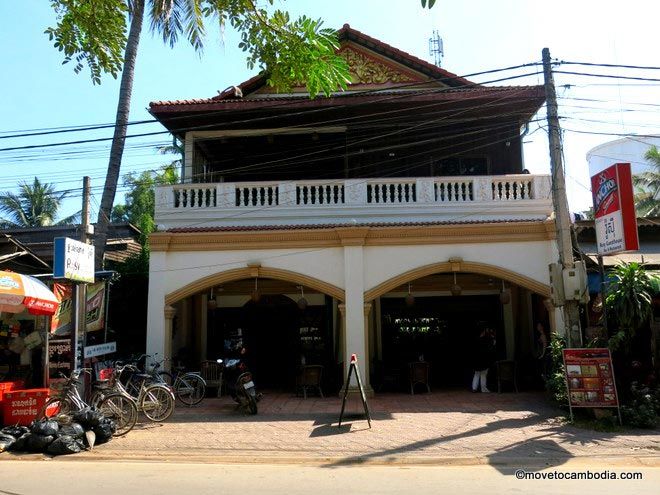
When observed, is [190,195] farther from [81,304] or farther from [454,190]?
[454,190]

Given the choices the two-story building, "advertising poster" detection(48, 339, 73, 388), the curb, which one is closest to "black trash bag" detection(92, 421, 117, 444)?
the curb

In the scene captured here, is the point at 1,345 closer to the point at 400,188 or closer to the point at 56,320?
the point at 56,320

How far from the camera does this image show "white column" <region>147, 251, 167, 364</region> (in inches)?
478

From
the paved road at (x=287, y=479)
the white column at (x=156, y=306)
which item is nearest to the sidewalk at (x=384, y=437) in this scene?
the paved road at (x=287, y=479)

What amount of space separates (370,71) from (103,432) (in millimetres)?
11100

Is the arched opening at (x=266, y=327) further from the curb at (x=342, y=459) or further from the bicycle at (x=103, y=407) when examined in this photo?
the curb at (x=342, y=459)

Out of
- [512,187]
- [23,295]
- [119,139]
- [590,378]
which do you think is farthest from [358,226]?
[23,295]

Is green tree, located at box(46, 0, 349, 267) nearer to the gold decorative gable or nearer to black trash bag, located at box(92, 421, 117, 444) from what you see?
black trash bag, located at box(92, 421, 117, 444)

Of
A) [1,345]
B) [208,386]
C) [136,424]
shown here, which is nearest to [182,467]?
[136,424]

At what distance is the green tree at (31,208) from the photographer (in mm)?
32000

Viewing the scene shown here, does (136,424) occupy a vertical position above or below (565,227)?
below

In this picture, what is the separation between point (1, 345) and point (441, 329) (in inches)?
433

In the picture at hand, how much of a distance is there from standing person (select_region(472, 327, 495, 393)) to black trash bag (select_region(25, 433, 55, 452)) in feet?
28.6

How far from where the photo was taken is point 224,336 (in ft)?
51.0
